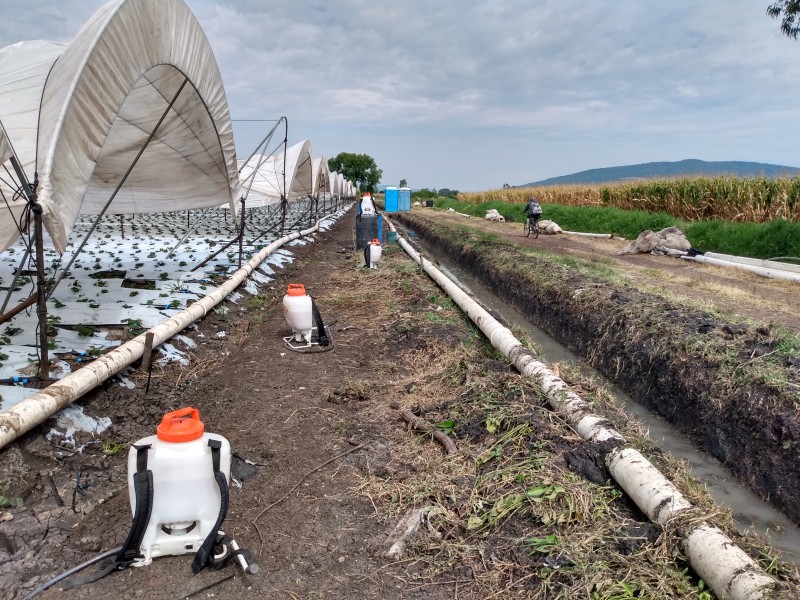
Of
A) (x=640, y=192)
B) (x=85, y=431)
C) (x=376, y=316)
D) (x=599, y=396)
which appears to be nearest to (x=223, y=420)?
(x=85, y=431)

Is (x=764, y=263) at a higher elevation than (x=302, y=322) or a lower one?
higher

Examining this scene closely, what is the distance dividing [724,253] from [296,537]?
13.6m

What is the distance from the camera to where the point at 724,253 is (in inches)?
523

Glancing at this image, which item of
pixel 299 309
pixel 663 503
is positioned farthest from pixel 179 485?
pixel 299 309

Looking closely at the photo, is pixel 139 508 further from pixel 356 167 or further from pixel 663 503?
pixel 356 167

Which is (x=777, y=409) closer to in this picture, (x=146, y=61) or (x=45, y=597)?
(x=45, y=597)

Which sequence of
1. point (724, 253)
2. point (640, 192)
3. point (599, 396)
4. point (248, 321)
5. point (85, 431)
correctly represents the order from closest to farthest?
point (85, 431), point (599, 396), point (248, 321), point (724, 253), point (640, 192)

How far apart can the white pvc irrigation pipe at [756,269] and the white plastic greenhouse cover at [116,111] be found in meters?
9.72

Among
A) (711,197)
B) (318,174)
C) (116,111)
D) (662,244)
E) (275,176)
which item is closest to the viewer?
(116,111)

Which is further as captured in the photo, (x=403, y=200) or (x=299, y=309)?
(x=403, y=200)

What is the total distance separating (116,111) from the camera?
4.66 metres

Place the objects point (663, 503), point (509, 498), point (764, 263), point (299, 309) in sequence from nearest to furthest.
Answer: point (663, 503)
point (509, 498)
point (299, 309)
point (764, 263)

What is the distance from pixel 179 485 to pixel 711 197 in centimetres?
1898

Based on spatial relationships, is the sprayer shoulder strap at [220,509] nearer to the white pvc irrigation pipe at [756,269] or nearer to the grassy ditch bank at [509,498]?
the grassy ditch bank at [509,498]
